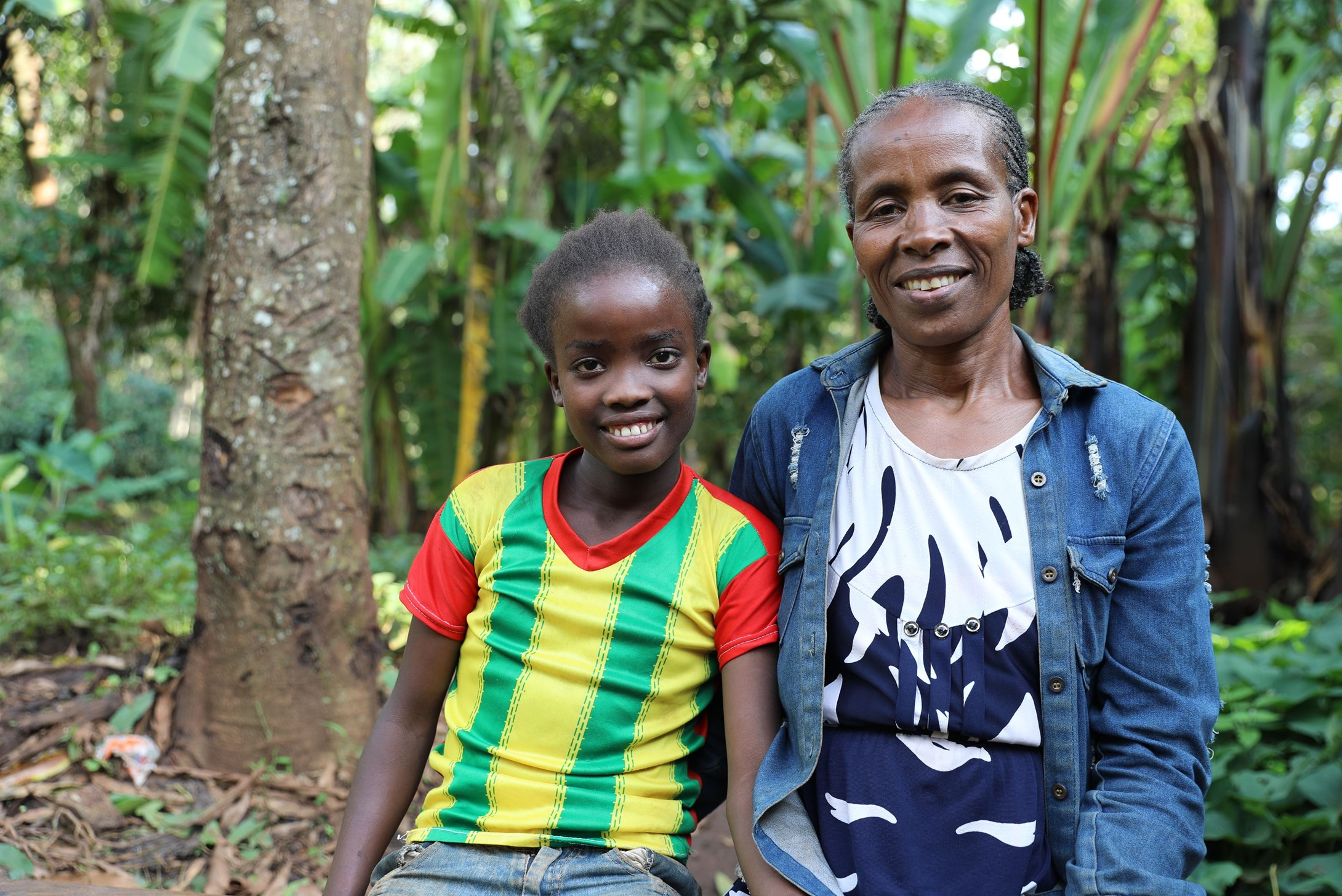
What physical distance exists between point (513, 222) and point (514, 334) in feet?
2.81

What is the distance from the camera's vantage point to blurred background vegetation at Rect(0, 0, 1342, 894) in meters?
3.76

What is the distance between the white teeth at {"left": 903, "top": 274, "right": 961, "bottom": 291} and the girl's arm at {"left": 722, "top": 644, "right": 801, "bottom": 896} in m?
0.67

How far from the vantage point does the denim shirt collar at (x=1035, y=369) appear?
5.58 feet

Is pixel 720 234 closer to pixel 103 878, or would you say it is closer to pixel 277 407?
pixel 277 407

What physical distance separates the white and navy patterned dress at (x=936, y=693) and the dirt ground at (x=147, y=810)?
133 cm

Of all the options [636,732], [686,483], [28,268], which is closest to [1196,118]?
[686,483]

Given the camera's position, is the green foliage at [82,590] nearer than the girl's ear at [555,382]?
No

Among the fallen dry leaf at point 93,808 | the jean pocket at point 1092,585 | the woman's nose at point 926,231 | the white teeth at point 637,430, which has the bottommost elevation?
the fallen dry leaf at point 93,808

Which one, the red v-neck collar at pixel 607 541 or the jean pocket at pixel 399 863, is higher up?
the red v-neck collar at pixel 607 541

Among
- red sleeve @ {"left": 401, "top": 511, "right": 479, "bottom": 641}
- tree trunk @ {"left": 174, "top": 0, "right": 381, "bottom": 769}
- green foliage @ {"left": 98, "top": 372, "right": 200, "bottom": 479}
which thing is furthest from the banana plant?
green foliage @ {"left": 98, "top": 372, "right": 200, "bottom": 479}

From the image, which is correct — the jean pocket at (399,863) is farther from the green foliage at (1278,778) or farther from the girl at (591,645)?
the green foliage at (1278,778)

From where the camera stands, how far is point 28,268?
25.4 feet

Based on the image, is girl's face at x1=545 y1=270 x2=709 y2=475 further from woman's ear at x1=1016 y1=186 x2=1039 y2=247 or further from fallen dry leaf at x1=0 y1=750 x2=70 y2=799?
fallen dry leaf at x1=0 y1=750 x2=70 y2=799

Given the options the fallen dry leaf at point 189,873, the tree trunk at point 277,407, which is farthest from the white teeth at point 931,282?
the fallen dry leaf at point 189,873
